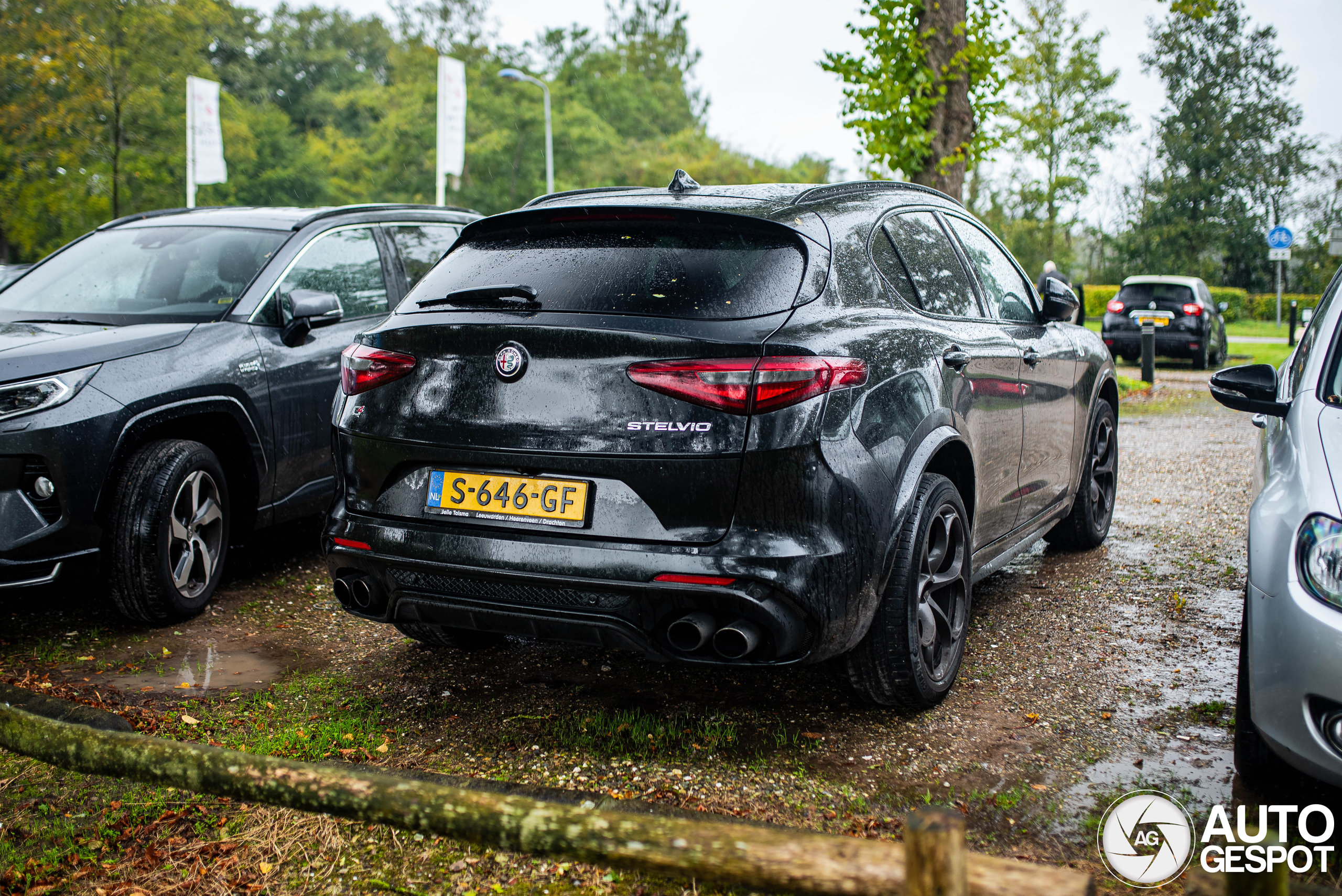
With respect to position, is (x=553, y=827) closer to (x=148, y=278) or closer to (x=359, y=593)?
(x=359, y=593)

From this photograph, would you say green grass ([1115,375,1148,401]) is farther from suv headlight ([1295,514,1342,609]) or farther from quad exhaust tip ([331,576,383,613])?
quad exhaust tip ([331,576,383,613])

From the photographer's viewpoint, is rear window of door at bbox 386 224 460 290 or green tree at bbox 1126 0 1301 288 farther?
green tree at bbox 1126 0 1301 288

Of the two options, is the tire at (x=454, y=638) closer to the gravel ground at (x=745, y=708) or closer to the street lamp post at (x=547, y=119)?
the gravel ground at (x=745, y=708)

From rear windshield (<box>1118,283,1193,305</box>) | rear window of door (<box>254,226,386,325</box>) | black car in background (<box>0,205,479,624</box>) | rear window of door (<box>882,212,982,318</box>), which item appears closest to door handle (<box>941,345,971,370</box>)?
rear window of door (<box>882,212,982,318</box>)

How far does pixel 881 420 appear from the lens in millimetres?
3258

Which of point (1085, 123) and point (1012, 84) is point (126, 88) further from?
point (1085, 123)

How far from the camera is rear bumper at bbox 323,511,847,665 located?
9.78 ft

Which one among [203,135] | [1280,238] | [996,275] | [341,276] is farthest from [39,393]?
[1280,238]

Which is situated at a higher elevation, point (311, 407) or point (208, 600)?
point (311, 407)

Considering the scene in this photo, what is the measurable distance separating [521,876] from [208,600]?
292cm

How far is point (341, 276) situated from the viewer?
19.6ft

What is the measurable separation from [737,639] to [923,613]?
0.92 m

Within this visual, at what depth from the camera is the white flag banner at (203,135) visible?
19.6 meters

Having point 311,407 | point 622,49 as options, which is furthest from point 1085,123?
point 622,49
